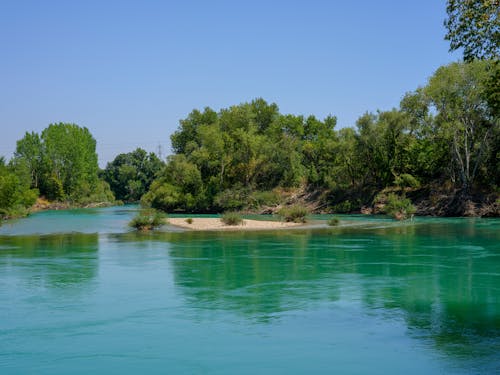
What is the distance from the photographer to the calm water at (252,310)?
1069cm

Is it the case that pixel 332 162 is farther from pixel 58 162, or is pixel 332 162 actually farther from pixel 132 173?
pixel 132 173

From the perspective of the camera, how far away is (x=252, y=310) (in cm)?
1474

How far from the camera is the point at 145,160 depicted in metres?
135

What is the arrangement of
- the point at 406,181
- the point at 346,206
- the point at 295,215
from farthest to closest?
the point at 346,206, the point at 406,181, the point at 295,215

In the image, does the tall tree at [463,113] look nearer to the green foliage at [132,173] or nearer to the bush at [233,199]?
the bush at [233,199]

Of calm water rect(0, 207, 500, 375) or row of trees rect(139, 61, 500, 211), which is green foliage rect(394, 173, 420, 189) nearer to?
row of trees rect(139, 61, 500, 211)

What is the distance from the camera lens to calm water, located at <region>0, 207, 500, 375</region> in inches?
421

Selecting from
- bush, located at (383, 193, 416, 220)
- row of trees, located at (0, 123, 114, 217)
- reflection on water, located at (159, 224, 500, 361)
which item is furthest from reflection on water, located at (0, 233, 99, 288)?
row of trees, located at (0, 123, 114, 217)

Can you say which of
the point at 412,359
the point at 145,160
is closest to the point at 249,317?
the point at 412,359

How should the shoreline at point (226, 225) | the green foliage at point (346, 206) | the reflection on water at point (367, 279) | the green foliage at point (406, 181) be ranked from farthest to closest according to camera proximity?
the green foliage at point (346, 206) → the green foliage at point (406, 181) → the shoreline at point (226, 225) → the reflection on water at point (367, 279)

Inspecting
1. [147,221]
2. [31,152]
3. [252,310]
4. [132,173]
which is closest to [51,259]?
[252,310]

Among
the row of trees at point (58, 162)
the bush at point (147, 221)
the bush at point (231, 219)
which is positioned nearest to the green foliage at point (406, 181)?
the bush at point (231, 219)

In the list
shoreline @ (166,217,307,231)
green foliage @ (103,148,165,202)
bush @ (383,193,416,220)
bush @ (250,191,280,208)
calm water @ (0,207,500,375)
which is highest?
green foliage @ (103,148,165,202)

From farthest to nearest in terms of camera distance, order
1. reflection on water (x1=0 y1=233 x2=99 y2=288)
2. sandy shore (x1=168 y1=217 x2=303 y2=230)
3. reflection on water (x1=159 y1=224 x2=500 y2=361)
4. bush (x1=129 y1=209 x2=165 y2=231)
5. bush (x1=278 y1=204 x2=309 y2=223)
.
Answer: bush (x1=278 y1=204 x2=309 y2=223), sandy shore (x1=168 y1=217 x2=303 y2=230), bush (x1=129 y1=209 x2=165 y2=231), reflection on water (x1=0 y1=233 x2=99 y2=288), reflection on water (x1=159 y1=224 x2=500 y2=361)
